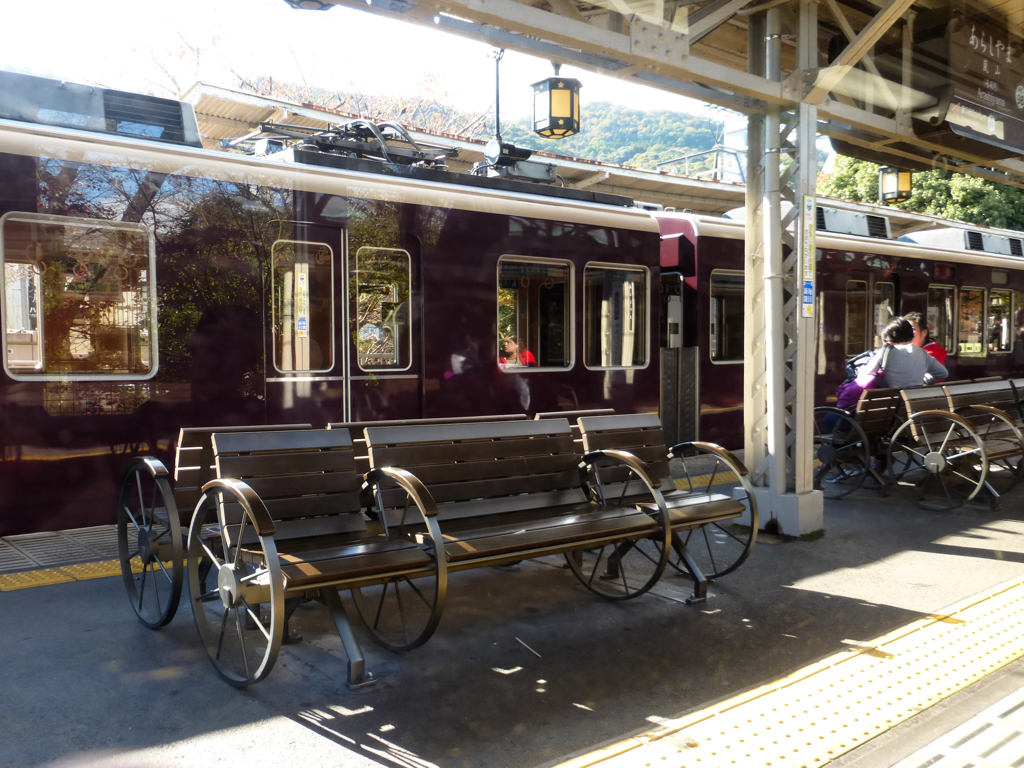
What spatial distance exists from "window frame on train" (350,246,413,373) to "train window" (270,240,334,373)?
203 mm

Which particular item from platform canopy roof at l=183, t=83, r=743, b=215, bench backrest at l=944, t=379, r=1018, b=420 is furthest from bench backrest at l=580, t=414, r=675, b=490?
platform canopy roof at l=183, t=83, r=743, b=215

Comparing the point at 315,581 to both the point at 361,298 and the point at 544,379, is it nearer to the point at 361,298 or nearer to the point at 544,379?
the point at 361,298

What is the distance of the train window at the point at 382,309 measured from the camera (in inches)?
263

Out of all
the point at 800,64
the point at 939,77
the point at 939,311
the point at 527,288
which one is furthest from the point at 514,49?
the point at 939,311

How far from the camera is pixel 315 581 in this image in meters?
3.27

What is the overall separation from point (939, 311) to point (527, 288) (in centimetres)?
705

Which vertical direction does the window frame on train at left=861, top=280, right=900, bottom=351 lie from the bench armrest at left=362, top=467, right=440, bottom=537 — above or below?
above

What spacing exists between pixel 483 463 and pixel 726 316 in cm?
551

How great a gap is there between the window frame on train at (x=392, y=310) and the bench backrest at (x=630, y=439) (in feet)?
7.59

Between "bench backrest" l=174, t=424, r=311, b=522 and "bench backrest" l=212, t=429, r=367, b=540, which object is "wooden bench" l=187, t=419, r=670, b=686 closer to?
"bench backrest" l=212, t=429, r=367, b=540

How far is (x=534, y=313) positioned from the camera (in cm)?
780

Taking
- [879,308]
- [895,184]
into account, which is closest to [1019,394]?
[879,308]

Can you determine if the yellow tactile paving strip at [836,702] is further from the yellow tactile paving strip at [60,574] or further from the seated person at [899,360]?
the seated person at [899,360]

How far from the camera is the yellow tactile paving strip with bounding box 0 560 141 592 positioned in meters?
4.86
